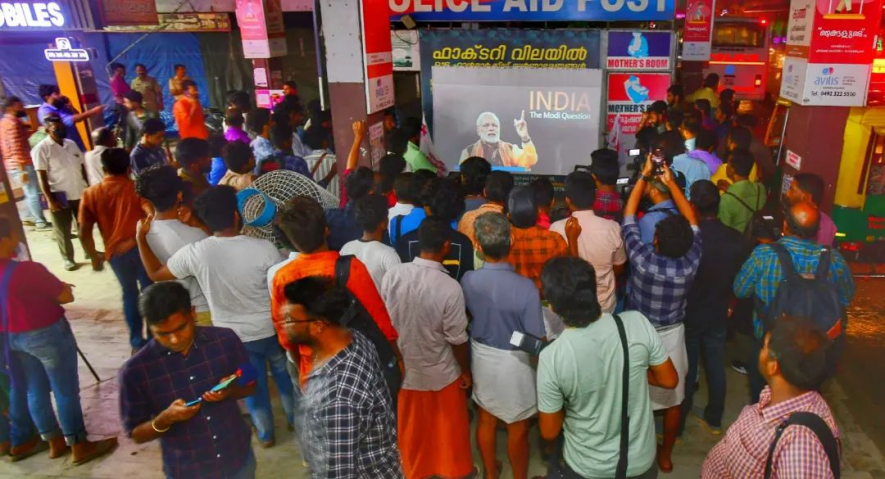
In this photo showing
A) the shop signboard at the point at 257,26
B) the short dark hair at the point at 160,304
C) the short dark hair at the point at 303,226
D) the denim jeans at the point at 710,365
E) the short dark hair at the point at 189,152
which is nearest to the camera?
the short dark hair at the point at 160,304

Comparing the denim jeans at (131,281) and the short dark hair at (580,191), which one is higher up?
the short dark hair at (580,191)

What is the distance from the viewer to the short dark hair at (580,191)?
4148mm

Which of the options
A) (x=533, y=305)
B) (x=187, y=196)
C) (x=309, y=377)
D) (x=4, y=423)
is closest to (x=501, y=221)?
(x=533, y=305)

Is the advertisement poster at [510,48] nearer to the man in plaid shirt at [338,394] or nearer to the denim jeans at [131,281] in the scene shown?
the denim jeans at [131,281]

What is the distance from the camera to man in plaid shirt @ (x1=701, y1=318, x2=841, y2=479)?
221cm

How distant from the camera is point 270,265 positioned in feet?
12.9

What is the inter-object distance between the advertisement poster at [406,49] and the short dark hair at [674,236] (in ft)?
18.3

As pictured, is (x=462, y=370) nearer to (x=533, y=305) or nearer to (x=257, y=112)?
(x=533, y=305)

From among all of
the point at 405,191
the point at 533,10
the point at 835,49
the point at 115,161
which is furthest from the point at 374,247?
the point at 533,10

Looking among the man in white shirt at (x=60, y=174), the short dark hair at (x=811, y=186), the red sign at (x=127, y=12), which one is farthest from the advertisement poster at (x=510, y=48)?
the red sign at (x=127, y=12)

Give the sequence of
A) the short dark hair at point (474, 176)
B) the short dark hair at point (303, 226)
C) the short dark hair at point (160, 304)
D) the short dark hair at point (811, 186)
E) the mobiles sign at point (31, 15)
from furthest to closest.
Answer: the mobiles sign at point (31, 15) → the short dark hair at point (474, 176) → the short dark hair at point (811, 186) → the short dark hair at point (303, 226) → the short dark hair at point (160, 304)

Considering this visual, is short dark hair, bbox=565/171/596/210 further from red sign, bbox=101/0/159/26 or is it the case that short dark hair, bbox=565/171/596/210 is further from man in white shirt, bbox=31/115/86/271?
red sign, bbox=101/0/159/26

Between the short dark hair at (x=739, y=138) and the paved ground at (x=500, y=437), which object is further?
the short dark hair at (x=739, y=138)

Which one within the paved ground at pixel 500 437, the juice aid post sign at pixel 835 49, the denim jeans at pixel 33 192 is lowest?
the paved ground at pixel 500 437
